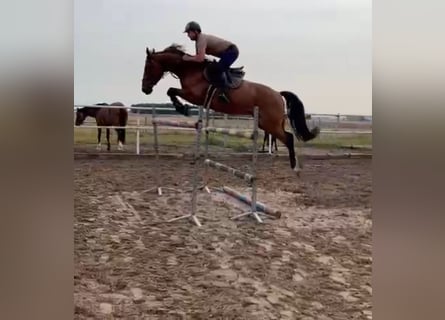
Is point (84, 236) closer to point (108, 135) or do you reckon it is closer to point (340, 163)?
point (108, 135)

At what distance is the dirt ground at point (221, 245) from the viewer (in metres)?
1.77

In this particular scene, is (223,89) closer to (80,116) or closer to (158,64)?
(158,64)

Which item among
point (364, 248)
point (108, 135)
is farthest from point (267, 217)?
point (108, 135)

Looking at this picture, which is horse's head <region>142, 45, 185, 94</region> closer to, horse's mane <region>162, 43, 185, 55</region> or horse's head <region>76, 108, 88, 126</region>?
horse's mane <region>162, 43, 185, 55</region>

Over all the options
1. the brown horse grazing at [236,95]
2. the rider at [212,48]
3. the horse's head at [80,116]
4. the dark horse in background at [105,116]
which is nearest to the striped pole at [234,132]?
the brown horse grazing at [236,95]

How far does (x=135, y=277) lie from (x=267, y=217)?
19.1 inches

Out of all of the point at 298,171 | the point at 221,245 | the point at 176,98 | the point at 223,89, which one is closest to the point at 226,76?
the point at 223,89

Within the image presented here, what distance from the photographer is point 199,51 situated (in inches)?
70.9

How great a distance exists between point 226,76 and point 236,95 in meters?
0.07

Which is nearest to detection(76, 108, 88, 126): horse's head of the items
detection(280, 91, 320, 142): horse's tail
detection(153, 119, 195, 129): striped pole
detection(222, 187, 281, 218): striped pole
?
A: detection(153, 119, 195, 129): striped pole

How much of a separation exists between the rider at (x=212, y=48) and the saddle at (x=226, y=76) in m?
0.01

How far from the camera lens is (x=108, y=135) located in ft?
5.99

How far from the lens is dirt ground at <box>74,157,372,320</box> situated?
177cm

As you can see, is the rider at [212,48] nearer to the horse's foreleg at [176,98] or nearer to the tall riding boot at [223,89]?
the tall riding boot at [223,89]
